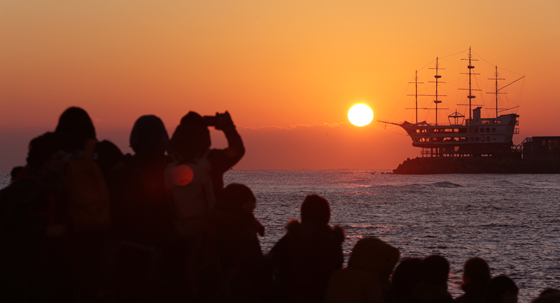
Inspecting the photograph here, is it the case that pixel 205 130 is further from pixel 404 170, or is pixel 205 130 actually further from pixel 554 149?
pixel 404 170

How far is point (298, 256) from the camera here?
372 cm

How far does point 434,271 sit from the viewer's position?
3.65 m

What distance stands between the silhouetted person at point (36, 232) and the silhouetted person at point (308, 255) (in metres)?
1.44

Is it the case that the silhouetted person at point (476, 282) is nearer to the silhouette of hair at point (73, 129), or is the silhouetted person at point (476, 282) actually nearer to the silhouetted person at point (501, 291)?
the silhouetted person at point (501, 291)

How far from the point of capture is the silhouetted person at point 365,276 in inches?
140

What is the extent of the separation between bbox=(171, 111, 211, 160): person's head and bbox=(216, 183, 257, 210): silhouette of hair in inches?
12.9

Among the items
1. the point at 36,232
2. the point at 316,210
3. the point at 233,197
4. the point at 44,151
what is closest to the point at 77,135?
the point at 44,151

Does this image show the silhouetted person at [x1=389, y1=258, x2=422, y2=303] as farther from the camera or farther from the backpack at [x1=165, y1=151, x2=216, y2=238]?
the camera

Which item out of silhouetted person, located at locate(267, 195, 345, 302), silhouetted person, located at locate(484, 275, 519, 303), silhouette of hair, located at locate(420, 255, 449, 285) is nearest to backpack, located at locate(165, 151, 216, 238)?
silhouetted person, located at locate(267, 195, 345, 302)

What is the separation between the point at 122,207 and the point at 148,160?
1.18 ft

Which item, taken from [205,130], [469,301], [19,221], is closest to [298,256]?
[205,130]

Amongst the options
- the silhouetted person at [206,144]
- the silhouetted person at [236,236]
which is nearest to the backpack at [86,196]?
the silhouetted person at [206,144]

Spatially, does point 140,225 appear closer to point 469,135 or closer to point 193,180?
point 193,180

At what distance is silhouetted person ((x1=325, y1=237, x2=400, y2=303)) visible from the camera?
3.57 m
